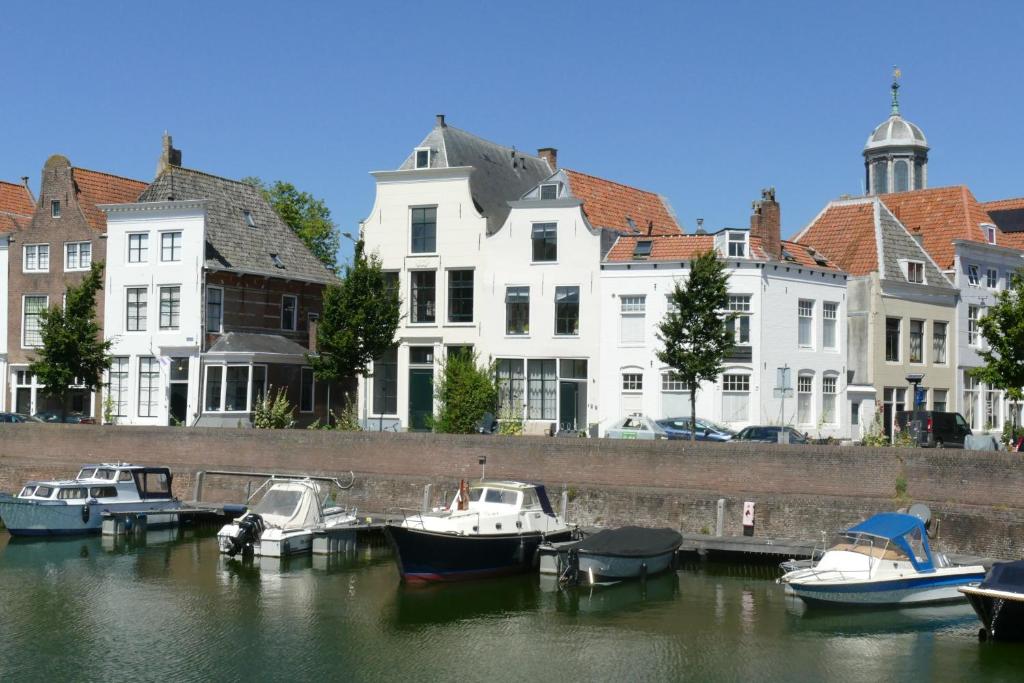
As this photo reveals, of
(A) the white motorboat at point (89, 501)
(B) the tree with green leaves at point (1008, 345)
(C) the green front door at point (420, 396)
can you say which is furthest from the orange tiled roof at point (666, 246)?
(A) the white motorboat at point (89, 501)

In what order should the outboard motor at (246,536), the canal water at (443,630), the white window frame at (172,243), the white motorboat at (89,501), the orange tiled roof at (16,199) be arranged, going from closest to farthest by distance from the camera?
the canal water at (443,630)
the outboard motor at (246,536)
the white motorboat at (89,501)
the white window frame at (172,243)
the orange tiled roof at (16,199)

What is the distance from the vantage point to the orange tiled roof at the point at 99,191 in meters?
51.0

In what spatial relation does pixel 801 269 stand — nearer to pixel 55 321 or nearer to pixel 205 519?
pixel 205 519

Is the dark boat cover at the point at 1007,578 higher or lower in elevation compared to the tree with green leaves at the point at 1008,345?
lower

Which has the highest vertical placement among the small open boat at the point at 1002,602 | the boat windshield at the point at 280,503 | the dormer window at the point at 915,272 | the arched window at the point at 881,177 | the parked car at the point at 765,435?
the arched window at the point at 881,177

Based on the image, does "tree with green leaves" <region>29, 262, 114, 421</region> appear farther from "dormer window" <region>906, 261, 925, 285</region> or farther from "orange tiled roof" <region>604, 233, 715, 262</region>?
"dormer window" <region>906, 261, 925, 285</region>

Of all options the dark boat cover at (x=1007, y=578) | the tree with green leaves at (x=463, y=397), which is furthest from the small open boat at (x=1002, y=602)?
the tree with green leaves at (x=463, y=397)

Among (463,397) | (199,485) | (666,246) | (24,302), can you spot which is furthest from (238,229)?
(666,246)

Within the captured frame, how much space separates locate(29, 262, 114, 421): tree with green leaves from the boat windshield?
14.7 metres

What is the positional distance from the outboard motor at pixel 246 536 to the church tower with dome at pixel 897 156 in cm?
5076

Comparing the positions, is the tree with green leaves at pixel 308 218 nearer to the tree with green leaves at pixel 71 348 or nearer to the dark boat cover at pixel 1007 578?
the tree with green leaves at pixel 71 348

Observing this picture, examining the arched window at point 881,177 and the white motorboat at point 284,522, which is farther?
the arched window at point 881,177

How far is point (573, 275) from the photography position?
45.9m

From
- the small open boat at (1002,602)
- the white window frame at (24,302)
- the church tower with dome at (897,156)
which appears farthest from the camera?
the church tower with dome at (897,156)
